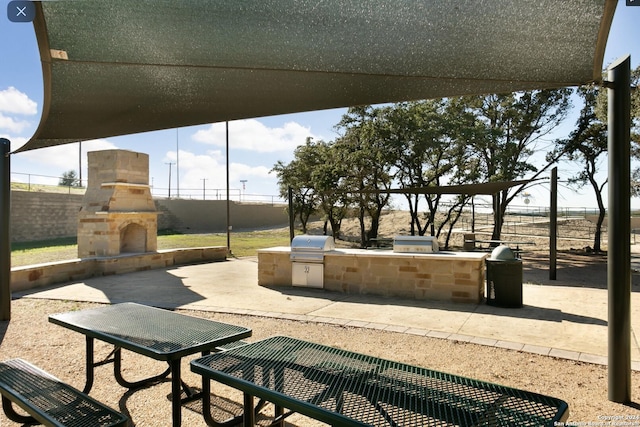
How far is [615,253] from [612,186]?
506 millimetres

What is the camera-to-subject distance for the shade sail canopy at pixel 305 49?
213 centimetres

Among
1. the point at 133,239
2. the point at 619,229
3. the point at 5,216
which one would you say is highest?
the point at 5,216

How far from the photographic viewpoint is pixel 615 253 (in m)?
3.04

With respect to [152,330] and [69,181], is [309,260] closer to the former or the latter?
[152,330]

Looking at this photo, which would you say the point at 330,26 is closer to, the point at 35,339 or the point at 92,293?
the point at 35,339

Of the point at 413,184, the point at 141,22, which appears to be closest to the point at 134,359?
the point at 141,22

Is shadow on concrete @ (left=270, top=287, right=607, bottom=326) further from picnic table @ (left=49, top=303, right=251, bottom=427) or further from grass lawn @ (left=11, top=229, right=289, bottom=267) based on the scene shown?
grass lawn @ (left=11, top=229, right=289, bottom=267)

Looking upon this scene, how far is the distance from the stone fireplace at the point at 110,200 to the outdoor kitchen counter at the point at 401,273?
16.5 ft

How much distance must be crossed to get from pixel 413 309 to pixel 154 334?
172 inches

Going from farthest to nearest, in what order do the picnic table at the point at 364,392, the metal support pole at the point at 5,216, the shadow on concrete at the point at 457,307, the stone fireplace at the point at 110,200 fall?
the stone fireplace at the point at 110,200 < the shadow on concrete at the point at 457,307 < the metal support pole at the point at 5,216 < the picnic table at the point at 364,392

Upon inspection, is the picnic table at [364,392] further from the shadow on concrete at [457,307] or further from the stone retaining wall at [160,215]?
the stone retaining wall at [160,215]

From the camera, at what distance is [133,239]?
1210cm

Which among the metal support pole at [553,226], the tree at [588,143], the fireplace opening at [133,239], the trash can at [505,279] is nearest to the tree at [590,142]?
the tree at [588,143]

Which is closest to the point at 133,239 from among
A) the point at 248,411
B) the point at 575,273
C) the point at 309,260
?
the point at 309,260
